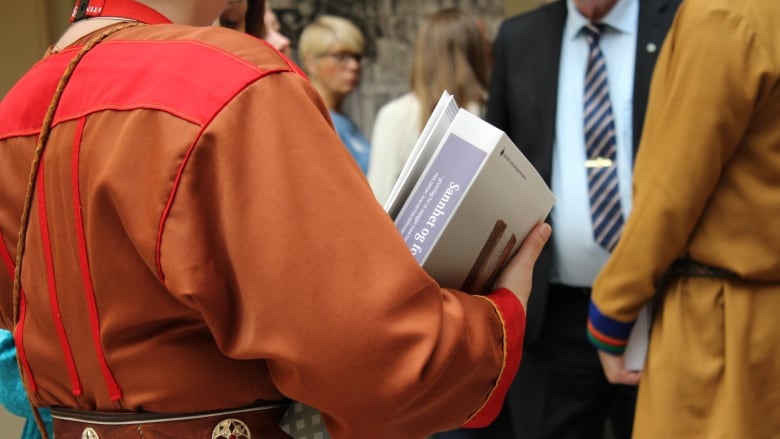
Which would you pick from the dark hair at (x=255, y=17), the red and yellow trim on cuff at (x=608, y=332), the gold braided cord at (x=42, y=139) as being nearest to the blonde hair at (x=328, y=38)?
the red and yellow trim on cuff at (x=608, y=332)

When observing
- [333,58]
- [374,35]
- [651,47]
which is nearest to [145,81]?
[651,47]

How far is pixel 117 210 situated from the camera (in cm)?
107

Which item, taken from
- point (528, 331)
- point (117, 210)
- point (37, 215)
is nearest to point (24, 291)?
point (37, 215)

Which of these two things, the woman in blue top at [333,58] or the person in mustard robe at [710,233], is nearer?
the person in mustard robe at [710,233]

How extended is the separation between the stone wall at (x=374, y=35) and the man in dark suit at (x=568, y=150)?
1304 mm

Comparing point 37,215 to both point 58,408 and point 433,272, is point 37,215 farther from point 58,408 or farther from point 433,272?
point 433,272

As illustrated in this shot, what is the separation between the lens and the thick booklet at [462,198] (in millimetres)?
1217

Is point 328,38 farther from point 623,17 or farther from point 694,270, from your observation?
point 694,270

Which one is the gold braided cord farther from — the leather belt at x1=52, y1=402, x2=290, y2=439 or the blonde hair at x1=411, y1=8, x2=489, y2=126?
the blonde hair at x1=411, y1=8, x2=489, y2=126

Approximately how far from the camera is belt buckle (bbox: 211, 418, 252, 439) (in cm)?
117

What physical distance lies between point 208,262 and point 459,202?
331mm

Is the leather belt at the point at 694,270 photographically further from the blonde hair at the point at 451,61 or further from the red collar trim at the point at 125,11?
the red collar trim at the point at 125,11

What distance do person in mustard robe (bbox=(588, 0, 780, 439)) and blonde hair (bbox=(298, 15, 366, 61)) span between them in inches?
81.6

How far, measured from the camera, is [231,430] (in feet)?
3.85
